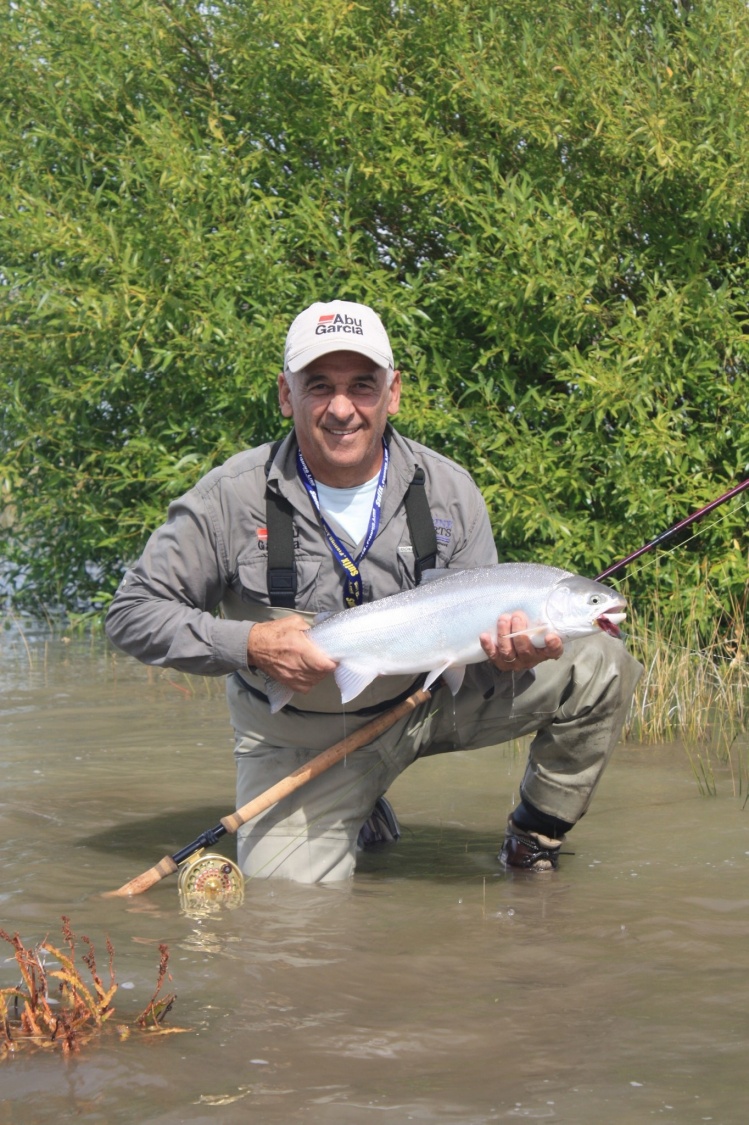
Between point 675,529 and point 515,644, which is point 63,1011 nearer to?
point 515,644

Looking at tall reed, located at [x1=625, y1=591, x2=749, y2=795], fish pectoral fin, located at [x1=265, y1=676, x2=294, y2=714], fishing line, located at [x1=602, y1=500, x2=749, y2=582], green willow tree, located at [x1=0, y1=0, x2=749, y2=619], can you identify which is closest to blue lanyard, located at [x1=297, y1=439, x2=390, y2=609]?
fish pectoral fin, located at [x1=265, y1=676, x2=294, y2=714]

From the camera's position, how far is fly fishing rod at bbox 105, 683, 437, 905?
456 cm

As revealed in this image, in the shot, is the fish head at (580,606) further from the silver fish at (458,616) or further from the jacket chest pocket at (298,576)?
the jacket chest pocket at (298,576)

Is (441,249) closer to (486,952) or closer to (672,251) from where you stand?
(672,251)

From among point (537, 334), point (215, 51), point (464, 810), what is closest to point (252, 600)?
point (464, 810)

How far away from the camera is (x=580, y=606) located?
432 cm

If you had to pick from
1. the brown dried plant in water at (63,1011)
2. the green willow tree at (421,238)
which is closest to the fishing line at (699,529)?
the green willow tree at (421,238)

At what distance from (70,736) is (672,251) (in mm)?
4460

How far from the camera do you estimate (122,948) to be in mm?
4133

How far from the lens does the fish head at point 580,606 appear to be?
4.32 metres

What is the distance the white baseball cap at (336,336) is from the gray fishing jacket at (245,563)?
0.31m

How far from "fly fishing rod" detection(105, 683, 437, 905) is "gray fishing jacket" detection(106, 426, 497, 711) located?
4.1 inches

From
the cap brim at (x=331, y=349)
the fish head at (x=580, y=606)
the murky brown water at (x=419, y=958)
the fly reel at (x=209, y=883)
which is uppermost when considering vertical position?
the cap brim at (x=331, y=349)

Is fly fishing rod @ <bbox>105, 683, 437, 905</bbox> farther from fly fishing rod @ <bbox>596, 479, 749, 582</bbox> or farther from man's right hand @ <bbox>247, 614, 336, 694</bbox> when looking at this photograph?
fly fishing rod @ <bbox>596, 479, 749, 582</bbox>
